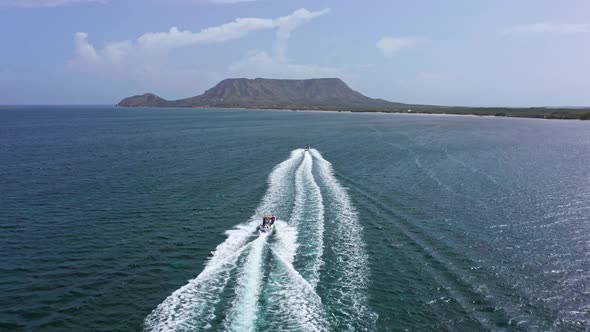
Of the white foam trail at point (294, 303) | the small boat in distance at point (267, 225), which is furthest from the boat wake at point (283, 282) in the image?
the small boat in distance at point (267, 225)

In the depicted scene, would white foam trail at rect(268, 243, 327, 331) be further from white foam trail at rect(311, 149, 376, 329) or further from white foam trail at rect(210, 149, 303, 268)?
white foam trail at rect(210, 149, 303, 268)

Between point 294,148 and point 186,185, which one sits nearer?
point 186,185

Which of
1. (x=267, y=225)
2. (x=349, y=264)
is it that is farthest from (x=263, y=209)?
(x=349, y=264)

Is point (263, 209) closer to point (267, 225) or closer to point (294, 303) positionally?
point (267, 225)

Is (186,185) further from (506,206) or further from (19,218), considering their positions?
(506,206)

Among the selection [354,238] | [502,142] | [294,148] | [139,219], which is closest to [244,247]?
[354,238]

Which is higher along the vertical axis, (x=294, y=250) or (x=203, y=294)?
(x=294, y=250)
